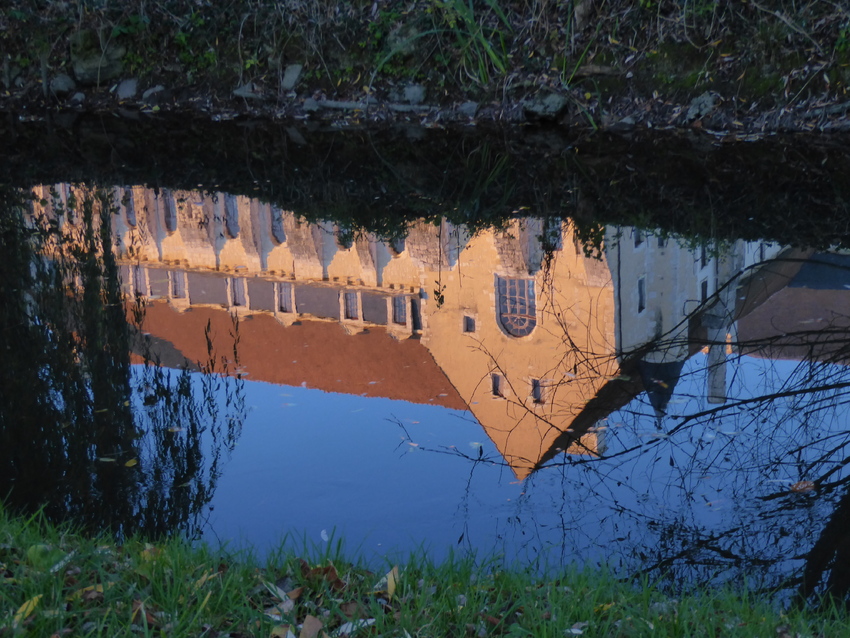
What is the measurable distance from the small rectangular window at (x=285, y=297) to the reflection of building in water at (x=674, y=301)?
4.07 metres

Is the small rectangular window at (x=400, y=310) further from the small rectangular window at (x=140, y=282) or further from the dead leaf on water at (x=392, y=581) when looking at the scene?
the dead leaf on water at (x=392, y=581)

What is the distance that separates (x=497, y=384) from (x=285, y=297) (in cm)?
513

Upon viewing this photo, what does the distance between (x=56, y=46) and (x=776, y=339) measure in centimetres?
2383

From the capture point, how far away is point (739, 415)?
833 cm

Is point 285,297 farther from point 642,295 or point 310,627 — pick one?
point 310,627

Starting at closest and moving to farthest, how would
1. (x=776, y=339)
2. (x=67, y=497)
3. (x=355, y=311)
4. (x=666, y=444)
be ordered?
(x=67, y=497)
(x=666, y=444)
(x=776, y=339)
(x=355, y=311)

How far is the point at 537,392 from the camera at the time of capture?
29.9ft

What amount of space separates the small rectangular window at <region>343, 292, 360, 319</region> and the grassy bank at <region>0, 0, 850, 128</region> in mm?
9491

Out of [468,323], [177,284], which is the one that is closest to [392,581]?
[468,323]

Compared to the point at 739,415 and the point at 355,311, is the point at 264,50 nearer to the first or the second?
the point at 355,311

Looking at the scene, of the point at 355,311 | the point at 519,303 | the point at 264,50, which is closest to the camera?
the point at 519,303

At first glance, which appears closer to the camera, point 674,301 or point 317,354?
point 317,354

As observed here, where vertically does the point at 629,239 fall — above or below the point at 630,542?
above

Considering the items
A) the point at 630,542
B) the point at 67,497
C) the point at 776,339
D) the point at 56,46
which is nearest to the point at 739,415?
the point at 776,339
